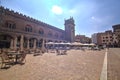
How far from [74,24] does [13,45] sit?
49.9 m

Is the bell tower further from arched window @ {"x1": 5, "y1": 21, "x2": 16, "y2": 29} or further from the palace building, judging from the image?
arched window @ {"x1": 5, "y1": 21, "x2": 16, "y2": 29}

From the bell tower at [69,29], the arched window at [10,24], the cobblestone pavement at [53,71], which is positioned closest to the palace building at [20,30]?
the arched window at [10,24]

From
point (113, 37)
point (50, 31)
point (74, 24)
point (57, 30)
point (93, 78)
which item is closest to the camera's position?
point (93, 78)

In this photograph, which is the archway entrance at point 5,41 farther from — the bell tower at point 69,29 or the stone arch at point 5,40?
the bell tower at point 69,29

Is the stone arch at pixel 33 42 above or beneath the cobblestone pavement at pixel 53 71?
above

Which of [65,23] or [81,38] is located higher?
[65,23]

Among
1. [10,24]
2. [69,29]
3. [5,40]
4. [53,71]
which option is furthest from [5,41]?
[69,29]

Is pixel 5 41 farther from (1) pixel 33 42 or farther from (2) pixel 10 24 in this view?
(1) pixel 33 42

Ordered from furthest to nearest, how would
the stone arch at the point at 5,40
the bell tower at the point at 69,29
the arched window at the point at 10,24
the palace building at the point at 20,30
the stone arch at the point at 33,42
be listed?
the bell tower at the point at 69,29, the stone arch at the point at 33,42, the arched window at the point at 10,24, the palace building at the point at 20,30, the stone arch at the point at 5,40

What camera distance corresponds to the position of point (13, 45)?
28.9 m

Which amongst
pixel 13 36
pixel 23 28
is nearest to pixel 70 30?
pixel 23 28

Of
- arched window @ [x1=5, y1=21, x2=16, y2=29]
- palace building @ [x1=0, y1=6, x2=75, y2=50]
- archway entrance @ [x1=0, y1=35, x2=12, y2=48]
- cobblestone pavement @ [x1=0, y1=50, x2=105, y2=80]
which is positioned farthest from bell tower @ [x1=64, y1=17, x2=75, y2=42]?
cobblestone pavement @ [x1=0, y1=50, x2=105, y2=80]

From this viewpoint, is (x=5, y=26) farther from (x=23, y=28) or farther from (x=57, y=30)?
(x=57, y=30)

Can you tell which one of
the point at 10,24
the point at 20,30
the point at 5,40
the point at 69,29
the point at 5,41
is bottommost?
the point at 5,41
